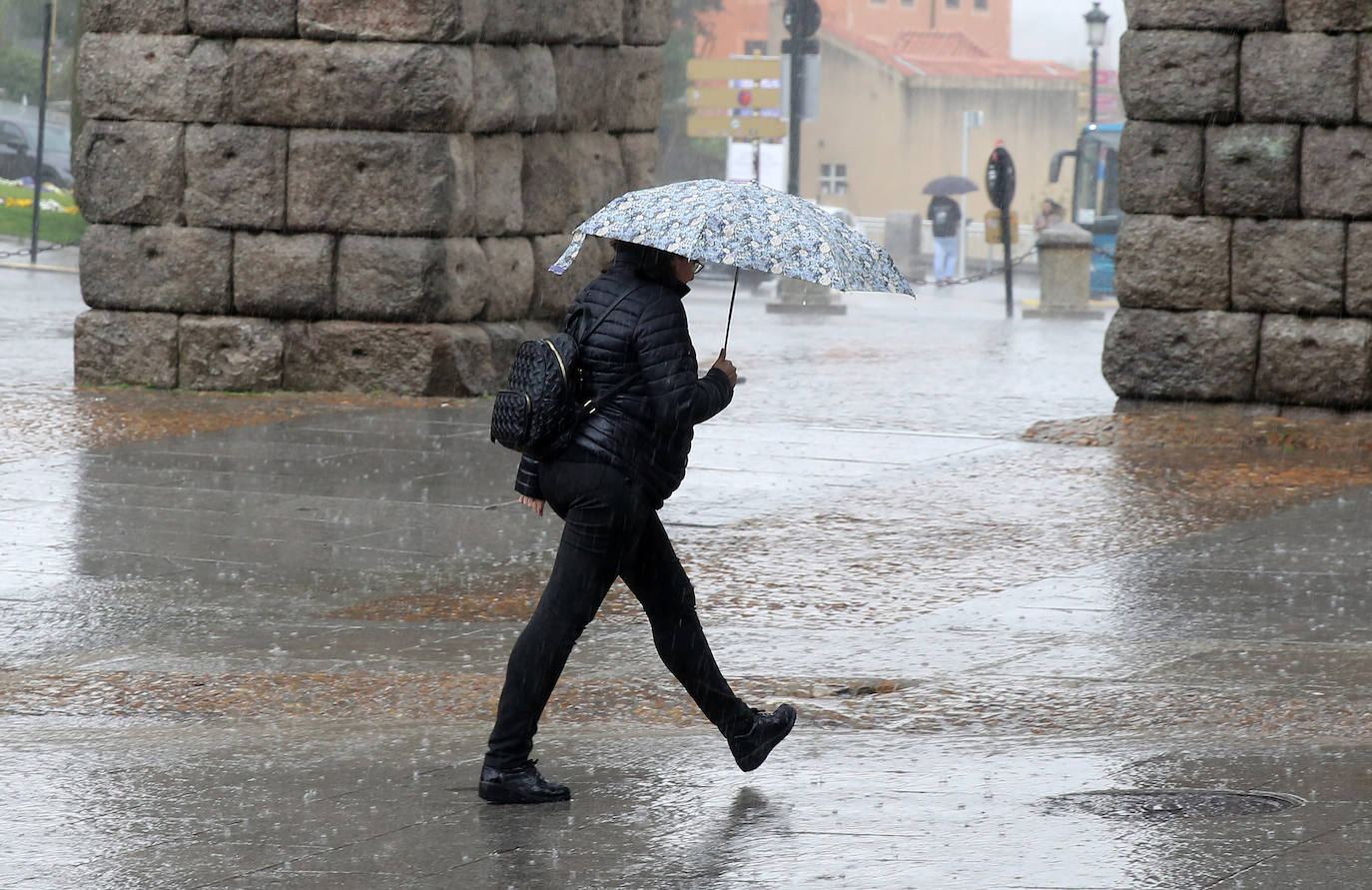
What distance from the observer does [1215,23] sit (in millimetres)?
13398

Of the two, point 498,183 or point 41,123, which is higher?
point 41,123

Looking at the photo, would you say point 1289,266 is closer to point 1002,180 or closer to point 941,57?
Result: point 1002,180

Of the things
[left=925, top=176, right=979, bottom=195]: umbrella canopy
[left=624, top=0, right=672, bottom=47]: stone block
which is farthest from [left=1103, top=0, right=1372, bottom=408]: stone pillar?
[left=925, top=176, right=979, bottom=195]: umbrella canopy

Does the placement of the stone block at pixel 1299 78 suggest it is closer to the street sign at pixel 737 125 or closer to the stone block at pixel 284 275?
the stone block at pixel 284 275

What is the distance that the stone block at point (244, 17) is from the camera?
14.7 metres

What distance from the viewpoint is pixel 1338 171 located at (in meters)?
13.2

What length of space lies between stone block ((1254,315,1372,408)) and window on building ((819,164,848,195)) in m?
55.6

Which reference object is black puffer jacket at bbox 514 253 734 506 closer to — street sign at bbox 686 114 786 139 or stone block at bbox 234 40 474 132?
stone block at bbox 234 40 474 132

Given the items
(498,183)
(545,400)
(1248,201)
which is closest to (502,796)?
(545,400)

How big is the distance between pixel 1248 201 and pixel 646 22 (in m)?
5.64

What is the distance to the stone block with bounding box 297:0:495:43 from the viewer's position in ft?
47.5

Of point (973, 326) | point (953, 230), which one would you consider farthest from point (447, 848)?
point (953, 230)

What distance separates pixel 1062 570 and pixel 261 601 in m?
3.24

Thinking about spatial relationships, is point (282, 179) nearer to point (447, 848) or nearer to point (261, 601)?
point (261, 601)
